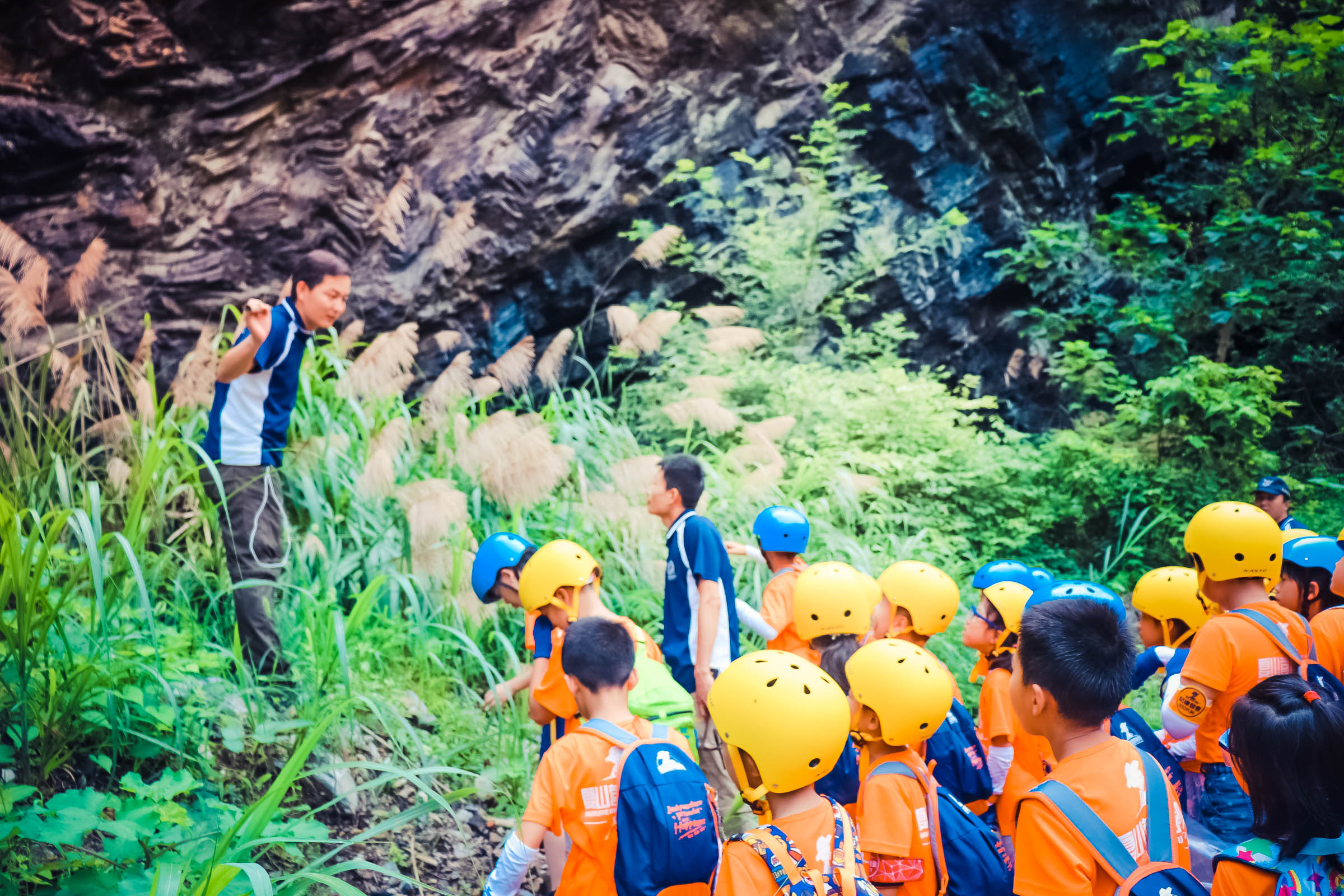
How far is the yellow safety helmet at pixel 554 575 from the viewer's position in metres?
3.01

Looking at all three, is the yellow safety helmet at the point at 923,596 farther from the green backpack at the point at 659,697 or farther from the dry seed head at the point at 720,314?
the dry seed head at the point at 720,314

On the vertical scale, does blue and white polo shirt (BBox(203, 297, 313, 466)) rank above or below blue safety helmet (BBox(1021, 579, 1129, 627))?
above

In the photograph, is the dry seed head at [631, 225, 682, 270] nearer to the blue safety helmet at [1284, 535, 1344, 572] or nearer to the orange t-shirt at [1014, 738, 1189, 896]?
the blue safety helmet at [1284, 535, 1344, 572]

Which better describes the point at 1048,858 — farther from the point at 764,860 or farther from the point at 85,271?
the point at 85,271

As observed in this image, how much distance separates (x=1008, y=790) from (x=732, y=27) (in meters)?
8.74

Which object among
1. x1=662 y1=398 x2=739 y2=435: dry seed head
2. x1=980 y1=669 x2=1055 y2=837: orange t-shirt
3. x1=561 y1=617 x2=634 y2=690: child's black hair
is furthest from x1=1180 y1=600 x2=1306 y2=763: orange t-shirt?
x1=662 y1=398 x2=739 y2=435: dry seed head

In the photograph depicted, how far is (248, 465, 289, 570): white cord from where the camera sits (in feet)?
11.7

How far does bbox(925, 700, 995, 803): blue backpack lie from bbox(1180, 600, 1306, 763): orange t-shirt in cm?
75

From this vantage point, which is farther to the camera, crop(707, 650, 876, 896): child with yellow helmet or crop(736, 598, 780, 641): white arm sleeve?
crop(736, 598, 780, 641): white arm sleeve

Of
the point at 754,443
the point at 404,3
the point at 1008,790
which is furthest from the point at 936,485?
the point at 404,3

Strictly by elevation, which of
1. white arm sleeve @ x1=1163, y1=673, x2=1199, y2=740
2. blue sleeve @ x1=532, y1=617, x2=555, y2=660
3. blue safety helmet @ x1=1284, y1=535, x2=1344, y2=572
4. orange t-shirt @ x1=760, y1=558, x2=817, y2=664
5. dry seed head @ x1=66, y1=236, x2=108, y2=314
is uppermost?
dry seed head @ x1=66, y1=236, x2=108, y2=314

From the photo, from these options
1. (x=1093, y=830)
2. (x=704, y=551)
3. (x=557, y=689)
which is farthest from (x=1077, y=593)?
(x=557, y=689)

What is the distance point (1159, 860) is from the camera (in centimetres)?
179

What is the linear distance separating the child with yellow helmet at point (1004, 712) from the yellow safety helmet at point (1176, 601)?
23.9 inches
